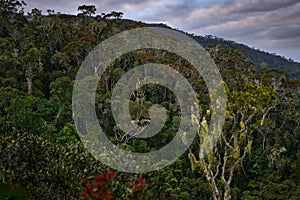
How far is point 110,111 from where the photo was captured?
1953cm

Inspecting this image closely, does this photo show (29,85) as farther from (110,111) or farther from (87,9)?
(87,9)

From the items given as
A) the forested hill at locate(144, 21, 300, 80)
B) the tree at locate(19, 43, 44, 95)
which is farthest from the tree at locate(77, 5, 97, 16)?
the forested hill at locate(144, 21, 300, 80)

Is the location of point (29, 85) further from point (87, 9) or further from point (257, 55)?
point (257, 55)

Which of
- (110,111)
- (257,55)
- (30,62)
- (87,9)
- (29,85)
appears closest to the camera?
(110,111)

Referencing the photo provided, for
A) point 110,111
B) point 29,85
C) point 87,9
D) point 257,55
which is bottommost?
point 110,111

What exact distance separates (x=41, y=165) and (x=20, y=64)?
1710 centimetres

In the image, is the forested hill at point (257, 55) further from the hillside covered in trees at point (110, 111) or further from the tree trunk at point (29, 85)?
the tree trunk at point (29, 85)

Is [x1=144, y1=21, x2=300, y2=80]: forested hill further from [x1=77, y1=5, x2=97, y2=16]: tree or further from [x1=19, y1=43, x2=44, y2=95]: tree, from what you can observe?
[x1=19, y1=43, x2=44, y2=95]: tree

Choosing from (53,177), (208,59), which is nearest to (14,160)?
(53,177)

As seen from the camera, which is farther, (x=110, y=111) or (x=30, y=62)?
(x=30, y=62)

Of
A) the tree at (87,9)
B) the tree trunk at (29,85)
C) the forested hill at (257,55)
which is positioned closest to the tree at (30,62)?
the tree trunk at (29,85)

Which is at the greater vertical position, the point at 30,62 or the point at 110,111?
the point at 30,62

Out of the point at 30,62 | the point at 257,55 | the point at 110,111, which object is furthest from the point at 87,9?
the point at 257,55

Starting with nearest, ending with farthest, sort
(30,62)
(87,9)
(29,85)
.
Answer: (29,85) < (30,62) < (87,9)
